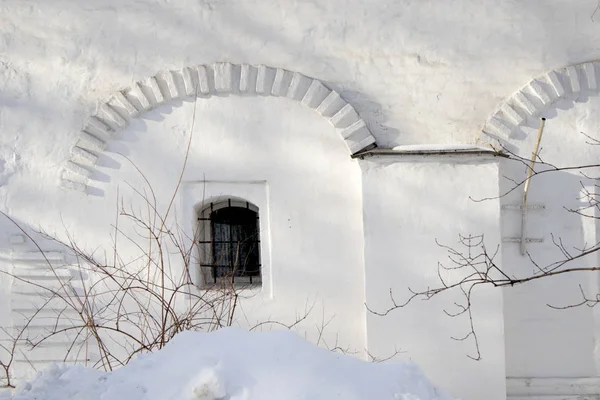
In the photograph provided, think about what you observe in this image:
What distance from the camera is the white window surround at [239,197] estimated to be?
20.6 ft

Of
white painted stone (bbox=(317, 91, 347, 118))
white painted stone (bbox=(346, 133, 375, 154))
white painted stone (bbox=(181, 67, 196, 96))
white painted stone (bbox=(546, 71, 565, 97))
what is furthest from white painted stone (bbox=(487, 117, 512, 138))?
white painted stone (bbox=(181, 67, 196, 96))

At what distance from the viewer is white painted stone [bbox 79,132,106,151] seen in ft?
20.5

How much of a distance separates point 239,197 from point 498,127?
6.59 feet

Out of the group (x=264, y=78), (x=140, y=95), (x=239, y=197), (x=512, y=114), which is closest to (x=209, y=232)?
(x=239, y=197)

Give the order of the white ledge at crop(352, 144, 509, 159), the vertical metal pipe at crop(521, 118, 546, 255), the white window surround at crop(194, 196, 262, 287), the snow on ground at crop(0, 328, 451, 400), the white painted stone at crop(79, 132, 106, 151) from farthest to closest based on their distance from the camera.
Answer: the white window surround at crop(194, 196, 262, 287) → the white painted stone at crop(79, 132, 106, 151) → the vertical metal pipe at crop(521, 118, 546, 255) → the white ledge at crop(352, 144, 509, 159) → the snow on ground at crop(0, 328, 451, 400)

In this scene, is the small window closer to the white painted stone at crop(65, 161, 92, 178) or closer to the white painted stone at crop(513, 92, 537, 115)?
the white painted stone at crop(65, 161, 92, 178)

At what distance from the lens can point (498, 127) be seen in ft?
20.4

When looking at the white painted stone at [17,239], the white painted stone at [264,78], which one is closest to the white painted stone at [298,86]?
the white painted stone at [264,78]

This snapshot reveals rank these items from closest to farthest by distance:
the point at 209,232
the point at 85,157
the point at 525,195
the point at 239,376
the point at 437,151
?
the point at 239,376
the point at 437,151
the point at 525,195
the point at 85,157
the point at 209,232

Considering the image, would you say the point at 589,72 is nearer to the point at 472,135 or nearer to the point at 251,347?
the point at 472,135

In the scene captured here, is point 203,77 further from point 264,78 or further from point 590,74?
point 590,74

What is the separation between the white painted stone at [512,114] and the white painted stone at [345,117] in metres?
1.10

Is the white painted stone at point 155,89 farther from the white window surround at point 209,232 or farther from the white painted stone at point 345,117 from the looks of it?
the white painted stone at point 345,117

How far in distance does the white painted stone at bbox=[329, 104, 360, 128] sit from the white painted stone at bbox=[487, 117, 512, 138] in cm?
100
